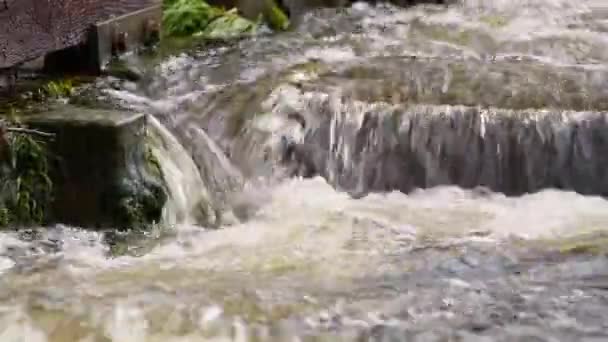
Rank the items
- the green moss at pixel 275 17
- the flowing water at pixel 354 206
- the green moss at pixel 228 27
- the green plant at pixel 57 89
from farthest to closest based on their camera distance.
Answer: the green moss at pixel 275 17 → the green moss at pixel 228 27 → the green plant at pixel 57 89 → the flowing water at pixel 354 206

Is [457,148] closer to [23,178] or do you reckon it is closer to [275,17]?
[23,178]

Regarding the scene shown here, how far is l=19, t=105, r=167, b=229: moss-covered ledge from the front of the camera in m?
4.76

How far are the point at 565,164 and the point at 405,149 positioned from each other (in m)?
1.00

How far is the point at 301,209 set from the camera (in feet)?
17.3

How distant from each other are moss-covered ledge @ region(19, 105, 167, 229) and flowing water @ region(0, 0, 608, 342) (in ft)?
0.40

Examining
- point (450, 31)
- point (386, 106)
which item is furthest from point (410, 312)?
point (450, 31)

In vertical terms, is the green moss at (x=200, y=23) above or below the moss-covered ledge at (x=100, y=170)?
above

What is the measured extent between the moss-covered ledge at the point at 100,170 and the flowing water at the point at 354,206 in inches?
4.9

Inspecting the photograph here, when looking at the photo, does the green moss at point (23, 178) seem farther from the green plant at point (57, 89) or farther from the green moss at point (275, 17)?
the green moss at point (275, 17)

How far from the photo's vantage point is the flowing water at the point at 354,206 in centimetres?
371

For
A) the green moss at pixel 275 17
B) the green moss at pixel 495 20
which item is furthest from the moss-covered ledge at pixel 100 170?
the green moss at pixel 495 20

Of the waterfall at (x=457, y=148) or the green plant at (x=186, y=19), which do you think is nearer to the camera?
the waterfall at (x=457, y=148)

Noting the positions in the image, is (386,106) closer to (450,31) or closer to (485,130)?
(485,130)

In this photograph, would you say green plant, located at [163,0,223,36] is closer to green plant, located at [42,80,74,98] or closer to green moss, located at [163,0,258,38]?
green moss, located at [163,0,258,38]
